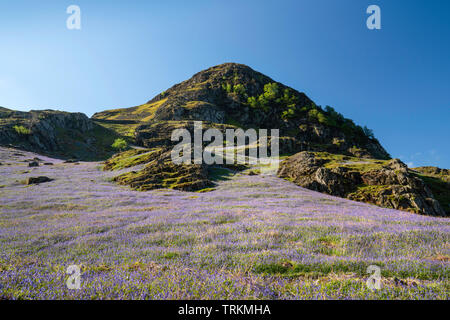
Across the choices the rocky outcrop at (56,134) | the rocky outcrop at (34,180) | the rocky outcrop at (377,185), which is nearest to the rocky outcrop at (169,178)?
the rocky outcrop at (34,180)

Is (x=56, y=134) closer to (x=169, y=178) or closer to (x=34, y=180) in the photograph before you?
(x=34, y=180)

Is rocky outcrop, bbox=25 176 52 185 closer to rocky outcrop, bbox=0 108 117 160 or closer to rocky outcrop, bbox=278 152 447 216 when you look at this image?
rocky outcrop, bbox=278 152 447 216

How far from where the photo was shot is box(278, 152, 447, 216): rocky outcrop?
2538cm

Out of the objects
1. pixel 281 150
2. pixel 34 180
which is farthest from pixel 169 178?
pixel 281 150

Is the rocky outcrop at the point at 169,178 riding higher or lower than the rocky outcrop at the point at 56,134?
lower

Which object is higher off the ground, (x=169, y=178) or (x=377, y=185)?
(x=169, y=178)

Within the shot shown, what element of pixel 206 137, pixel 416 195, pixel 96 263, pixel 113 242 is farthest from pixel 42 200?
pixel 206 137

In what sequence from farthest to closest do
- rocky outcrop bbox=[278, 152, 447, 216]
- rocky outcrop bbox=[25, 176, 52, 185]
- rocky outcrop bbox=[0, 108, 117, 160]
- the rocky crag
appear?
rocky outcrop bbox=[0, 108, 117, 160], rocky outcrop bbox=[25, 176, 52, 185], the rocky crag, rocky outcrop bbox=[278, 152, 447, 216]

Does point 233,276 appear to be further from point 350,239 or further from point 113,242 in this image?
point 113,242

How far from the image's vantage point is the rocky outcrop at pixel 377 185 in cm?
2538

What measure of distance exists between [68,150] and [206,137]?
76.7 m

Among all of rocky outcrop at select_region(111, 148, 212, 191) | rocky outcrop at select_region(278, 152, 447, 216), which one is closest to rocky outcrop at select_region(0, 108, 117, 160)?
rocky outcrop at select_region(111, 148, 212, 191)

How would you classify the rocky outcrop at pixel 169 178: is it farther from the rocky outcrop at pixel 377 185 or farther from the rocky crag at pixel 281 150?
the rocky outcrop at pixel 377 185

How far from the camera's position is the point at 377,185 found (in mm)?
30359
